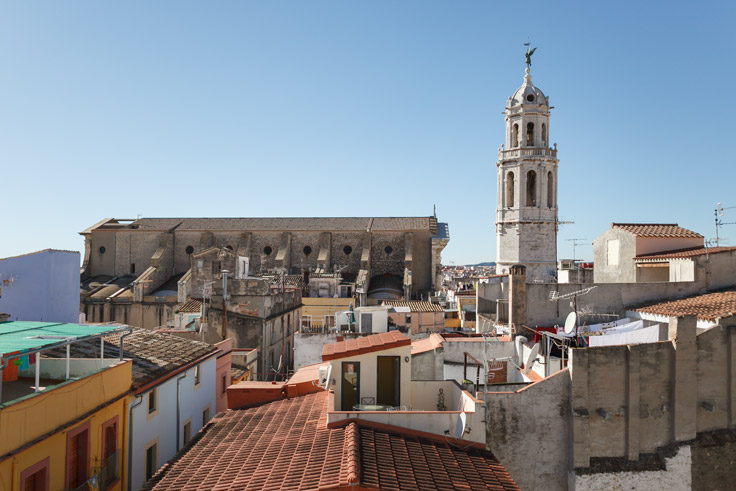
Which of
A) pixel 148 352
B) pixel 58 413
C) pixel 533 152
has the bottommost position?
pixel 58 413

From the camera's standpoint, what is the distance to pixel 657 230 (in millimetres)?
23250

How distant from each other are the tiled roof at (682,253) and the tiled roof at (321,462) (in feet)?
47.3

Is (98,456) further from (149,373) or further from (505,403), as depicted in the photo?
(505,403)

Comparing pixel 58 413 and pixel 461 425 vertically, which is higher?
pixel 58 413

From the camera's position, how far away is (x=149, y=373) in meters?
11.6

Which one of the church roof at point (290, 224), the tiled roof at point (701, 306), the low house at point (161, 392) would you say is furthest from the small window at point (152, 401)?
the church roof at point (290, 224)

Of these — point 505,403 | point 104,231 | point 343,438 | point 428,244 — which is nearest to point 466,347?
point 505,403

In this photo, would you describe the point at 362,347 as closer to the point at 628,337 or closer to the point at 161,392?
the point at 161,392

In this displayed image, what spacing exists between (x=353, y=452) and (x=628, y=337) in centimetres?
1015

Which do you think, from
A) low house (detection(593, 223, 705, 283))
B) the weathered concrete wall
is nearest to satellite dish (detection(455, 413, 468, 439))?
the weathered concrete wall

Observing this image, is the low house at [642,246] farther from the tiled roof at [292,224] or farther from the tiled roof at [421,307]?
the tiled roof at [292,224]

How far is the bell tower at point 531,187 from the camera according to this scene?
117 feet

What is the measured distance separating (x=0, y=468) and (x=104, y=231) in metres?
44.8

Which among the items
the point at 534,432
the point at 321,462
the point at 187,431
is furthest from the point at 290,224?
the point at 321,462
